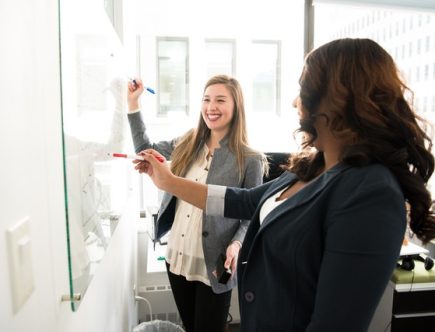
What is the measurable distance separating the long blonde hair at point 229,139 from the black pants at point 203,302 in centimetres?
52

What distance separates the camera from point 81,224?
657 mm

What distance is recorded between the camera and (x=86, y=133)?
0.72 metres

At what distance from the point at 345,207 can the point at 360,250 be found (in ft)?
0.26

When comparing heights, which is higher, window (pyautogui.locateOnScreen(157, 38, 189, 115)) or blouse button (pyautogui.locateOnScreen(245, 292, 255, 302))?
window (pyautogui.locateOnScreen(157, 38, 189, 115))

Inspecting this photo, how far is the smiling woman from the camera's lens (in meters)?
1.41

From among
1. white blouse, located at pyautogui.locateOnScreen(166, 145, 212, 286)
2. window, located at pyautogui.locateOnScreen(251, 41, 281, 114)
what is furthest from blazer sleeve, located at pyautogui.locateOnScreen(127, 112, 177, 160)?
window, located at pyautogui.locateOnScreen(251, 41, 281, 114)

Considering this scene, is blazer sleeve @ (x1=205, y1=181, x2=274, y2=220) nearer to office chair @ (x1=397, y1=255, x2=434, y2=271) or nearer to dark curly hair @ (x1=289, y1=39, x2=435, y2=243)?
dark curly hair @ (x1=289, y1=39, x2=435, y2=243)

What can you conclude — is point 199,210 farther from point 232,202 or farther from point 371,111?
point 371,111

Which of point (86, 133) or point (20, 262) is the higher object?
point (86, 133)

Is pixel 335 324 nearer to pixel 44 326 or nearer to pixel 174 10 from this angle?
pixel 44 326

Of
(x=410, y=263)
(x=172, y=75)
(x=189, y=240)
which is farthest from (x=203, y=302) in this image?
(x=172, y=75)

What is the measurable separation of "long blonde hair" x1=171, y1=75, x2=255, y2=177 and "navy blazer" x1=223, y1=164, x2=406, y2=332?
709 mm

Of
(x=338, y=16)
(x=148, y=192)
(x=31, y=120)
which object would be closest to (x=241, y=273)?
(x=31, y=120)

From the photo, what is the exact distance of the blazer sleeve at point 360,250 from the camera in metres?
0.56
